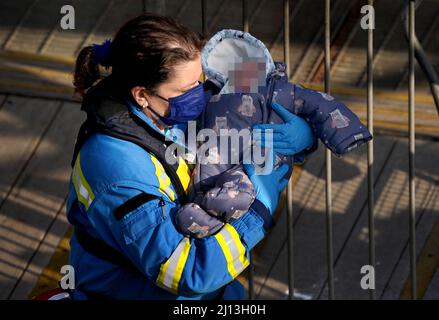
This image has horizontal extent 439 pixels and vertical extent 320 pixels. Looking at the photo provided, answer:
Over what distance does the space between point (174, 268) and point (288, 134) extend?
68 cm

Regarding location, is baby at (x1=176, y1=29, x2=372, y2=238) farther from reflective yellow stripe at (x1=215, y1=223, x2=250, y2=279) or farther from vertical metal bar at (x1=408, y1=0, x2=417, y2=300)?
vertical metal bar at (x1=408, y1=0, x2=417, y2=300)

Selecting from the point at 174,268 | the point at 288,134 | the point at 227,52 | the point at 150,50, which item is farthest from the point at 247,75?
the point at 174,268

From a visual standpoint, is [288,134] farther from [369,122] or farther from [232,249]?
[369,122]

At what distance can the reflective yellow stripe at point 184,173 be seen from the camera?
10.1 feet

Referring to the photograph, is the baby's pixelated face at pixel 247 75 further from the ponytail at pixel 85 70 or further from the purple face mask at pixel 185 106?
the ponytail at pixel 85 70

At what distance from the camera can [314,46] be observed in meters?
8.11

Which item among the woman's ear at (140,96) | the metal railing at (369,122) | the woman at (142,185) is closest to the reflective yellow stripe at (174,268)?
the woman at (142,185)

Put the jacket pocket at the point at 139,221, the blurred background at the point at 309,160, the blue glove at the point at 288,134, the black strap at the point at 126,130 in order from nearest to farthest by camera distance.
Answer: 1. the jacket pocket at the point at 139,221
2. the black strap at the point at 126,130
3. the blue glove at the point at 288,134
4. the blurred background at the point at 309,160

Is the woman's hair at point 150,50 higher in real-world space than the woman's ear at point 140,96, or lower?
higher

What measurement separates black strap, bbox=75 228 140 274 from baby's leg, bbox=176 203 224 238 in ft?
0.77

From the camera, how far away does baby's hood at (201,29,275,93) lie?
10.6 ft
